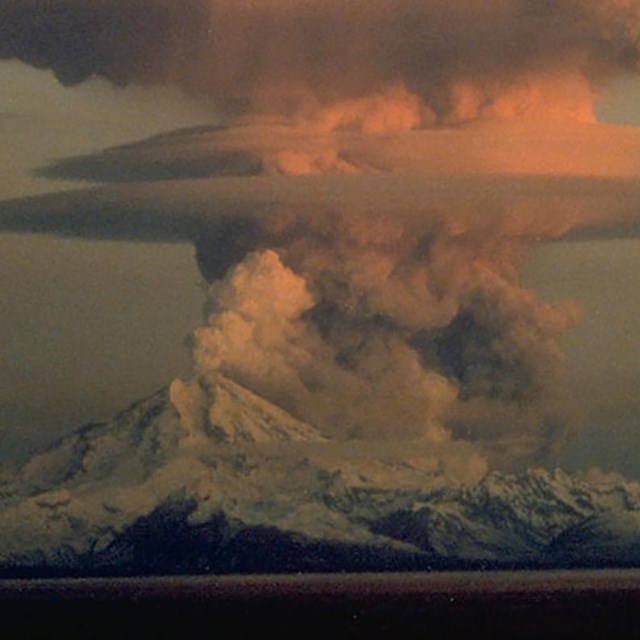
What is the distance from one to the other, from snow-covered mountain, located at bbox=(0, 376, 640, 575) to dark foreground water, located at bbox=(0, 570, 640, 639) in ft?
17.9

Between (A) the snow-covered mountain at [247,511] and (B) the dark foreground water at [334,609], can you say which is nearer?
(B) the dark foreground water at [334,609]

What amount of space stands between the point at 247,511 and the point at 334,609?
72153 mm

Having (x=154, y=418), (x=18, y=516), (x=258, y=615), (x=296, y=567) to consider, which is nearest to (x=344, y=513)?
(x=296, y=567)

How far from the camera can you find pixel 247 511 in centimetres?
15212

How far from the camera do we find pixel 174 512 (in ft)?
466

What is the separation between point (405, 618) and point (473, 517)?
303 ft

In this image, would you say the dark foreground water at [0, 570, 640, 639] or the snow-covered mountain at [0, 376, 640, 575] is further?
the snow-covered mountain at [0, 376, 640, 575]

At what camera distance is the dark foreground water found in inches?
2026

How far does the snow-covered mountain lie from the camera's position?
446 feet

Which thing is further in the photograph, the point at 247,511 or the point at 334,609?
the point at 247,511

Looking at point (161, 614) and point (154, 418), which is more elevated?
point (154, 418)

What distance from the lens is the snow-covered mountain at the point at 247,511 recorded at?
135875 millimetres

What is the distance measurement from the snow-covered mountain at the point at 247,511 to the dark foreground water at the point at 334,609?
5466 millimetres

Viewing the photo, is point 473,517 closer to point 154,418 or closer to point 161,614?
point 154,418
